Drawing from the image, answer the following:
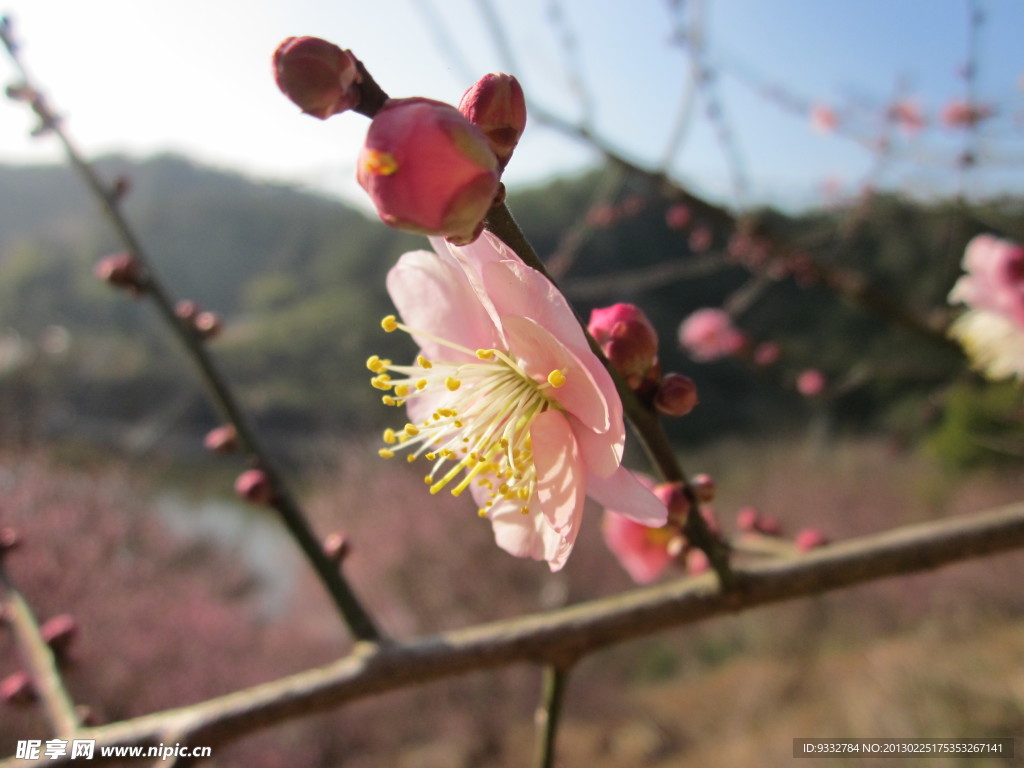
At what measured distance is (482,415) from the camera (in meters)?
0.49

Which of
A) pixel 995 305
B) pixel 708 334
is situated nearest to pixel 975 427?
pixel 708 334

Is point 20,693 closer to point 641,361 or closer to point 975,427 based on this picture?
point 641,361

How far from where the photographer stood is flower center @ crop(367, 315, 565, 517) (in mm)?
463

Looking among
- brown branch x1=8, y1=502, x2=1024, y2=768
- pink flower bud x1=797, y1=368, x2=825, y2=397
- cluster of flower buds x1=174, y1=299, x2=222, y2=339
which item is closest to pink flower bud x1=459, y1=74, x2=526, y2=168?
brown branch x1=8, y1=502, x2=1024, y2=768

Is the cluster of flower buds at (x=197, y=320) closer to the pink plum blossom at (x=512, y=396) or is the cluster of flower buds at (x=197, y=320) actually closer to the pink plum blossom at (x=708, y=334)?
the pink plum blossom at (x=512, y=396)

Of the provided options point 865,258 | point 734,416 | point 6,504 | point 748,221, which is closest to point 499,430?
point 748,221

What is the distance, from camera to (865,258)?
20.0ft

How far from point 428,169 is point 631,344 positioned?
0.55 feet

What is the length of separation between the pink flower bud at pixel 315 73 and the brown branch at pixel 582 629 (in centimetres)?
40

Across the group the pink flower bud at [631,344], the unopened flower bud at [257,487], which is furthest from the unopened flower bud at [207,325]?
the pink flower bud at [631,344]

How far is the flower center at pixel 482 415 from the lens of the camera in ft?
1.52

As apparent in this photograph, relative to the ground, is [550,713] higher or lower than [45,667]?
lower

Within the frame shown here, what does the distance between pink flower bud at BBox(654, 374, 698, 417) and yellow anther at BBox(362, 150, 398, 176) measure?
0.20 metres

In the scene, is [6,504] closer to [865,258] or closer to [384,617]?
[384,617]
